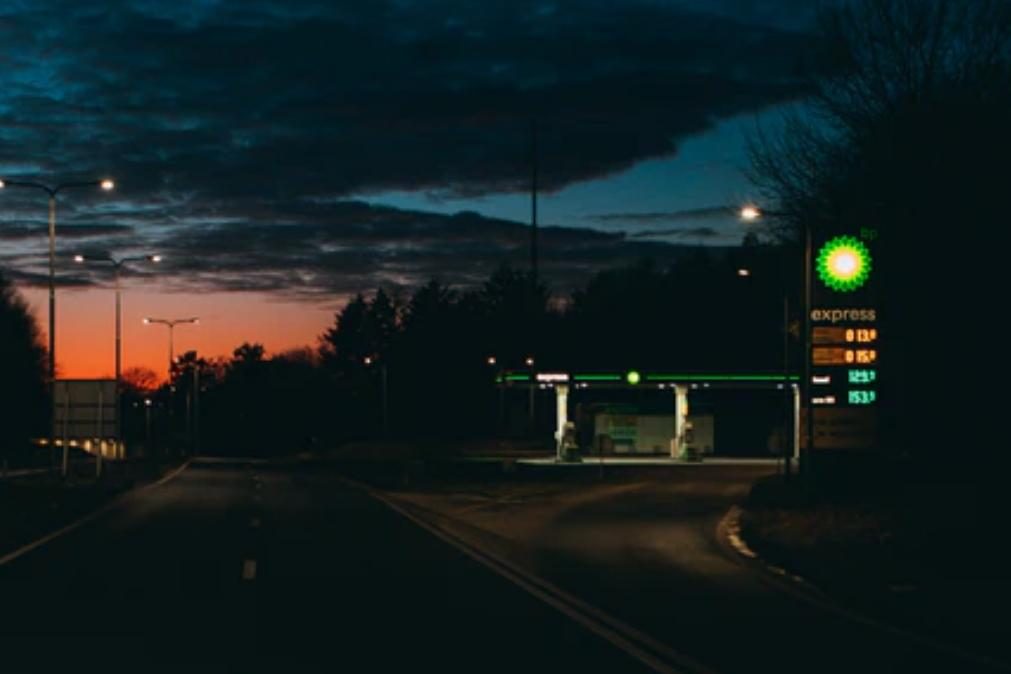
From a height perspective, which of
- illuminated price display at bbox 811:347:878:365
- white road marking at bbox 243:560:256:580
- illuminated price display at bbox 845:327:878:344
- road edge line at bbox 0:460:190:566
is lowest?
road edge line at bbox 0:460:190:566

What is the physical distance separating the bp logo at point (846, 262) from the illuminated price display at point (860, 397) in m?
2.02

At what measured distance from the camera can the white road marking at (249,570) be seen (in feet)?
65.0

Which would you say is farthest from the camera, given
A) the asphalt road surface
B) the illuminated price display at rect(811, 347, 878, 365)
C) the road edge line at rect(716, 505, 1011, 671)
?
the illuminated price display at rect(811, 347, 878, 365)

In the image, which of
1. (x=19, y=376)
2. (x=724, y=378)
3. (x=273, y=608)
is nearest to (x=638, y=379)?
(x=724, y=378)

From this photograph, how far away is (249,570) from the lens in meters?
20.8

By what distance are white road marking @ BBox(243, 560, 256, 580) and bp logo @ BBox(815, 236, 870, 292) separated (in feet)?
37.9

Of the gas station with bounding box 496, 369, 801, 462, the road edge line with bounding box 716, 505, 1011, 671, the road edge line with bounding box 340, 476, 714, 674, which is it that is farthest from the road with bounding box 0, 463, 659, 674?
the gas station with bounding box 496, 369, 801, 462

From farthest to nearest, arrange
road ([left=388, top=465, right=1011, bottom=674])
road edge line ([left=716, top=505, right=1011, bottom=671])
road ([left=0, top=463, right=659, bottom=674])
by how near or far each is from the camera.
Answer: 1. road edge line ([left=716, top=505, right=1011, bottom=671])
2. road ([left=388, top=465, right=1011, bottom=674])
3. road ([left=0, top=463, right=659, bottom=674])

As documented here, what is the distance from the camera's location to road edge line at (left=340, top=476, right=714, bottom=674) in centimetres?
1243

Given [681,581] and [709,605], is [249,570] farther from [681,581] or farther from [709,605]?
[709,605]

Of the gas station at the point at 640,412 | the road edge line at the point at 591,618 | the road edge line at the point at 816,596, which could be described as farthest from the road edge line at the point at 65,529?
the gas station at the point at 640,412

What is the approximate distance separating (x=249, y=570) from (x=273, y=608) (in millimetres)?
4712

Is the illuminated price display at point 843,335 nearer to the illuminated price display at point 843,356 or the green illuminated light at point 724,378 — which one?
the illuminated price display at point 843,356

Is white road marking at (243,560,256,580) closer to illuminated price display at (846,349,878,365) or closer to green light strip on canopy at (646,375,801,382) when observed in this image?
illuminated price display at (846,349,878,365)
